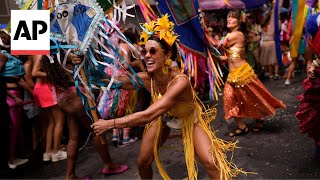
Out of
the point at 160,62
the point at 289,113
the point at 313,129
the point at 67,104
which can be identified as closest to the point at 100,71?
the point at 160,62

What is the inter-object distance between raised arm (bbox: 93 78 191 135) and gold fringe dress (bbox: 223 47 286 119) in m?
2.03

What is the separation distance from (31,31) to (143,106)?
2.51 metres

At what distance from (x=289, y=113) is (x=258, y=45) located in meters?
3.54

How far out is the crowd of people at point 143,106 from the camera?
103 inches

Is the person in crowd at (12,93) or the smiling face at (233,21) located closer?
the person in crowd at (12,93)

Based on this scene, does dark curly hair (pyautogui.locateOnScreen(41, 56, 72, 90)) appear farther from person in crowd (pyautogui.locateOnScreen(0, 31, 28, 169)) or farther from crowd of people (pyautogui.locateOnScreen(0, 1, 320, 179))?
person in crowd (pyautogui.locateOnScreen(0, 31, 28, 169))

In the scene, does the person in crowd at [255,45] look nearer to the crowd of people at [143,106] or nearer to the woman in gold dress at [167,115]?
the crowd of people at [143,106]

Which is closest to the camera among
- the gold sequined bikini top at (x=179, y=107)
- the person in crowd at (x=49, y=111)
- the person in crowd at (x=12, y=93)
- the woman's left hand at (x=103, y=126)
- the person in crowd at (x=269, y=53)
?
the woman's left hand at (x=103, y=126)

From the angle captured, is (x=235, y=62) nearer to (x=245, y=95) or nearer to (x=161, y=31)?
(x=245, y=95)

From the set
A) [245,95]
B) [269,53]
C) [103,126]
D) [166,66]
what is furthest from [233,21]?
[269,53]

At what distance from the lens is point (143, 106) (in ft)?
16.6

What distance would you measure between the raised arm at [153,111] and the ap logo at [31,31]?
0.78 m

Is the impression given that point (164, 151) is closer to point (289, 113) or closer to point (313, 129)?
point (313, 129)

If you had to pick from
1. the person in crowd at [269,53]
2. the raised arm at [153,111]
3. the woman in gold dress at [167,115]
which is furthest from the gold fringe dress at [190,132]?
the person in crowd at [269,53]
